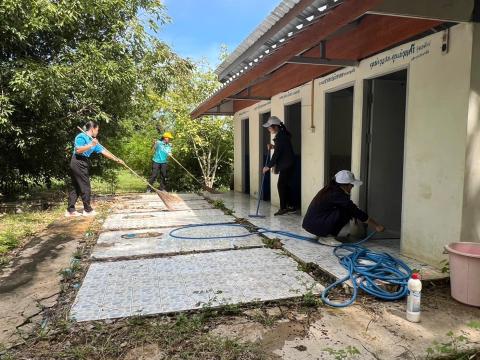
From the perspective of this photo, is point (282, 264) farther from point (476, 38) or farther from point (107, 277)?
point (476, 38)

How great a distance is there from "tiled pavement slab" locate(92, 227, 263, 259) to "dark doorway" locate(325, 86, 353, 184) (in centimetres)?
180

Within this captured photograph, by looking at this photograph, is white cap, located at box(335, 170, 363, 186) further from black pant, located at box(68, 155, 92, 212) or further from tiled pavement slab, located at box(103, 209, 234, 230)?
black pant, located at box(68, 155, 92, 212)

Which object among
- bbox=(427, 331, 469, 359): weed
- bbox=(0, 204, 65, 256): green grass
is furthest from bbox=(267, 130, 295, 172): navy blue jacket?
bbox=(427, 331, 469, 359): weed

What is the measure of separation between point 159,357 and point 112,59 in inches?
268

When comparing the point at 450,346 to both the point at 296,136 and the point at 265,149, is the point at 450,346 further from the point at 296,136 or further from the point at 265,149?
the point at 265,149

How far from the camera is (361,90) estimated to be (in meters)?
4.71

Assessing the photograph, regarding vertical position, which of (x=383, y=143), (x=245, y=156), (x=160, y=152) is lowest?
(x=245, y=156)

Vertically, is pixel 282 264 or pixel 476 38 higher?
pixel 476 38

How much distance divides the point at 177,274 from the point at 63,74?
15.4 ft

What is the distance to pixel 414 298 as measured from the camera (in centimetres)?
260

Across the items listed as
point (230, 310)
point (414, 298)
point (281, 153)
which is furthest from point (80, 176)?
point (414, 298)

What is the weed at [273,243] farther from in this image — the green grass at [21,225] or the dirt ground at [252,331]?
the green grass at [21,225]

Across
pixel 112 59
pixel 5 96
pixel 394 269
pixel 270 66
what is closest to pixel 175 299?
pixel 394 269

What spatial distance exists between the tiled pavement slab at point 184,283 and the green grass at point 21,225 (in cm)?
153
